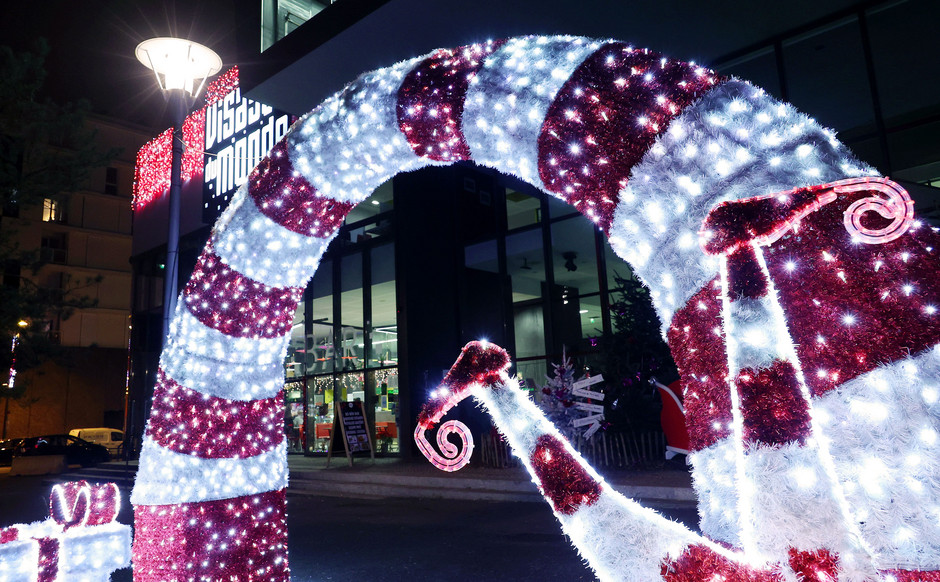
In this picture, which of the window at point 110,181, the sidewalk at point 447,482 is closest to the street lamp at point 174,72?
the sidewalk at point 447,482

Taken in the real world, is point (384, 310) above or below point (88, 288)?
below

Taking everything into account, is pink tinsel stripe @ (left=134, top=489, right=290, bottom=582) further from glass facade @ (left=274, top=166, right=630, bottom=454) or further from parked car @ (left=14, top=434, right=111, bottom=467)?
parked car @ (left=14, top=434, right=111, bottom=467)

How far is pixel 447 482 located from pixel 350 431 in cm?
449

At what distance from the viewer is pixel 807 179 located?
4.19 ft

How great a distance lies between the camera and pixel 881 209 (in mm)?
1083

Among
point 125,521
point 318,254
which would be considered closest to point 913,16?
point 318,254

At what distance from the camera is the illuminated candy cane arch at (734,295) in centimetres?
111

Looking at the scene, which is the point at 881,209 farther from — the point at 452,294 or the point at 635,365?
the point at 452,294

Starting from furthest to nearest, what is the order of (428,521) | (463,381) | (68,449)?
(68,449)
(428,521)
(463,381)

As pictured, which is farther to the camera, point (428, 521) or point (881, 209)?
point (428, 521)

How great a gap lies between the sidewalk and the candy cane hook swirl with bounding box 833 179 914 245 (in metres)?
7.29

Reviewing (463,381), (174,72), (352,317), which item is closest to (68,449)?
(352,317)

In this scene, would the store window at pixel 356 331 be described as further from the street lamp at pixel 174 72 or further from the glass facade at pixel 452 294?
the street lamp at pixel 174 72

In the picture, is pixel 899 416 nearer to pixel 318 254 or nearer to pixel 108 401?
pixel 318 254
